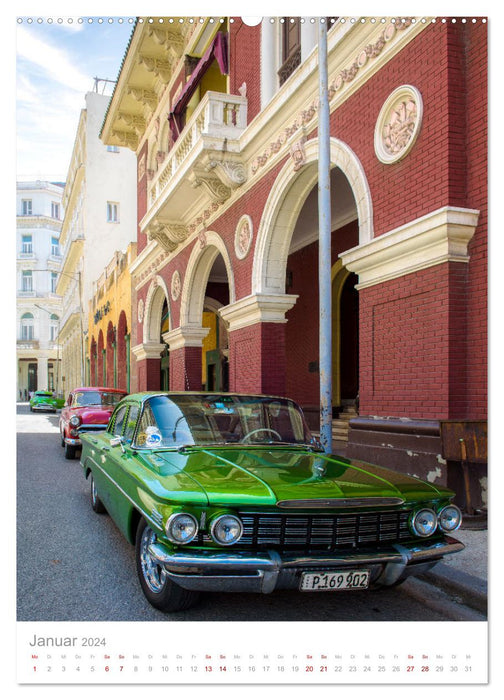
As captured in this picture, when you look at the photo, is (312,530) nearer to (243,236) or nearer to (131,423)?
(131,423)

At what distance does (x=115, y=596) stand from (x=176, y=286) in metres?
12.5

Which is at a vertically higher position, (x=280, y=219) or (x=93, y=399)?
(x=280, y=219)

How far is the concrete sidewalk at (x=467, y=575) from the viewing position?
3.66 metres

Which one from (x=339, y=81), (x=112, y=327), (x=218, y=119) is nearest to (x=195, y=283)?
(x=218, y=119)

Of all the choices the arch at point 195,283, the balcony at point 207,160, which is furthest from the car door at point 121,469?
the arch at point 195,283

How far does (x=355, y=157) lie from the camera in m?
7.39

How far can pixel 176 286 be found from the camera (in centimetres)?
1577

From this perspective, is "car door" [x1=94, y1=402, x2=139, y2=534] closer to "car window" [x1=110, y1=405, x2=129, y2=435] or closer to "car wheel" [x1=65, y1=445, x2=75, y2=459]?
"car window" [x1=110, y1=405, x2=129, y2=435]

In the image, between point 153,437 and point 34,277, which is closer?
point 153,437

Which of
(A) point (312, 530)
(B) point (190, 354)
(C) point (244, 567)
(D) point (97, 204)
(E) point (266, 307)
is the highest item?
(D) point (97, 204)
